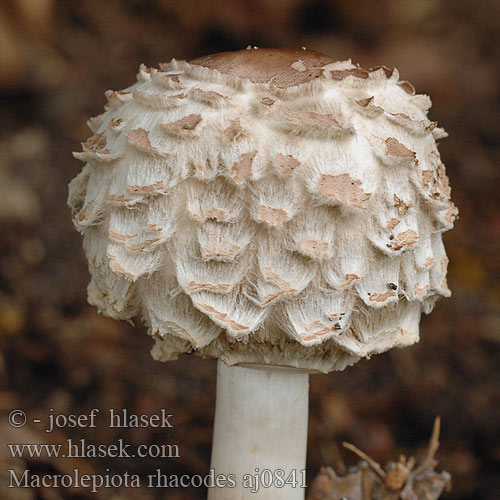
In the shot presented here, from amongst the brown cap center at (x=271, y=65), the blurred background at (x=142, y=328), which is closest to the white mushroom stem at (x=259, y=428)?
the blurred background at (x=142, y=328)

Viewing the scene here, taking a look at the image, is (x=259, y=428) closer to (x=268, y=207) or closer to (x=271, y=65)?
(x=268, y=207)

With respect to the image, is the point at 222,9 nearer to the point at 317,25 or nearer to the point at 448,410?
the point at 317,25

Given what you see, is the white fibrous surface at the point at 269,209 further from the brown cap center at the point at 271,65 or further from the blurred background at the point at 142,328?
the blurred background at the point at 142,328

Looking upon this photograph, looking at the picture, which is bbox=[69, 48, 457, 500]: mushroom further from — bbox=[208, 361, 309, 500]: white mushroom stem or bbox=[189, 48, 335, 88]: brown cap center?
bbox=[208, 361, 309, 500]: white mushroom stem

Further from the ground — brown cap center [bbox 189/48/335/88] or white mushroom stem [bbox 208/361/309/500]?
brown cap center [bbox 189/48/335/88]

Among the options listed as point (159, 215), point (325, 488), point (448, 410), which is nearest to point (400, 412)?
point (448, 410)

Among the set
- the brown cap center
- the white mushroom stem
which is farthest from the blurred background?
the brown cap center
